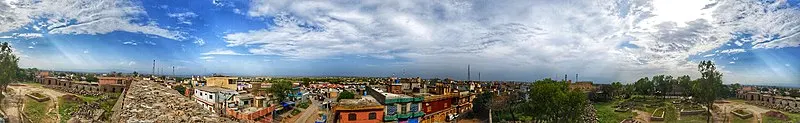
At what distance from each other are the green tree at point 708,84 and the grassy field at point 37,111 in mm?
14435

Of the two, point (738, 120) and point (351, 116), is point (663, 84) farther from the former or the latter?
point (351, 116)

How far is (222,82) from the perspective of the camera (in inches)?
762

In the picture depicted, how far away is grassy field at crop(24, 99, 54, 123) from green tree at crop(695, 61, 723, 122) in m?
14.4

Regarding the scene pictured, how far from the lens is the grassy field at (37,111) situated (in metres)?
5.02

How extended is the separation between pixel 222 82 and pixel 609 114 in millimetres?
16791

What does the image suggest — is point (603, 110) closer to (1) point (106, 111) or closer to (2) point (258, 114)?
(2) point (258, 114)

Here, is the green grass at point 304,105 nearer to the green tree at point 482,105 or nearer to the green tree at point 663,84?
the green tree at point 482,105

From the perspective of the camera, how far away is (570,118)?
14.4 m

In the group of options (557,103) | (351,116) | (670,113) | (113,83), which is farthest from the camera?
(351,116)

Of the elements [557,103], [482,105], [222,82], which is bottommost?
[482,105]

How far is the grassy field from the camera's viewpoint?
5020mm

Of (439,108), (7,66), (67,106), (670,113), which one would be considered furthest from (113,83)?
(670,113)

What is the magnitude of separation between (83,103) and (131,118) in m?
2.18

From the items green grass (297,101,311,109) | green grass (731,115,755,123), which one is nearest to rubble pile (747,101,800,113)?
green grass (731,115,755,123)
